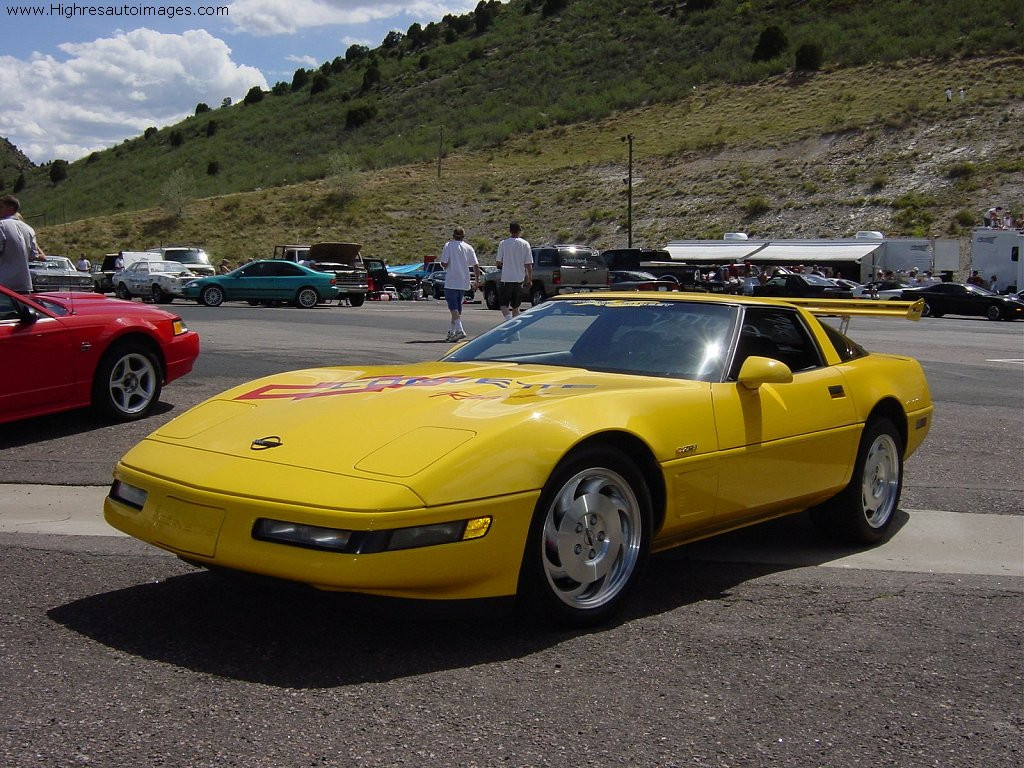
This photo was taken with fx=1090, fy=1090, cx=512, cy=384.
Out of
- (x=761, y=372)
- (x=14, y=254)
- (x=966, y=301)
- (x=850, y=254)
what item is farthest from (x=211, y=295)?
(x=761, y=372)

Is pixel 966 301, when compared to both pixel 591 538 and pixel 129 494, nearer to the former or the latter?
pixel 591 538

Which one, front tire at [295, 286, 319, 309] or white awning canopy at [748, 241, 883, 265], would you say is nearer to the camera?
front tire at [295, 286, 319, 309]

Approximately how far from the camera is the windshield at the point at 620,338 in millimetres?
4875

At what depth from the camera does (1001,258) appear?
39156 mm

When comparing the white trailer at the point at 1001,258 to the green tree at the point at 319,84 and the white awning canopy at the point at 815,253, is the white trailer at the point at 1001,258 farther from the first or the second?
the green tree at the point at 319,84

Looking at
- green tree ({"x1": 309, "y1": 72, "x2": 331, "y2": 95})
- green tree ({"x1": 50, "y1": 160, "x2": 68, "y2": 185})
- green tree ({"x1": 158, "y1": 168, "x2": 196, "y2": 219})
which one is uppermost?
green tree ({"x1": 309, "y1": 72, "x2": 331, "y2": 95})

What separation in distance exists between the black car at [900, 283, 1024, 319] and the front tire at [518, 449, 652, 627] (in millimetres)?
31567

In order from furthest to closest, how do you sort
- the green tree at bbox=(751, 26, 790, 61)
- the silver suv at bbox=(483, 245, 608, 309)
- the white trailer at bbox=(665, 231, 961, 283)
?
the green tree at bbox=(751, 26, 790, 61), the white trailer at bbox=(665, 231, 961, 283), the silver suv at bbox=(483, 245, 608, 309)

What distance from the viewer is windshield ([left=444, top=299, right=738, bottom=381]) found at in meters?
4.88

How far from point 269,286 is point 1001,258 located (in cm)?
2605

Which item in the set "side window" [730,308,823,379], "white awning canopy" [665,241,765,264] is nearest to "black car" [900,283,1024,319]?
"white awning canopy" [665,241,765,264]

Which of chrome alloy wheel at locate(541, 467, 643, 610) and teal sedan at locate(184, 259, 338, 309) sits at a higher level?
teal sedan at locate(184, 259, 338, 309)

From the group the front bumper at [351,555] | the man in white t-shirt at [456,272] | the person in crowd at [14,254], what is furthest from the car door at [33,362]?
the man in white t-shirt at [456,272]

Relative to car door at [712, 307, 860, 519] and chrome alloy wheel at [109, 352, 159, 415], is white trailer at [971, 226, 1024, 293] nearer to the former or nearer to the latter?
chrome alloy wheel at [109, 352, 159, 415]
